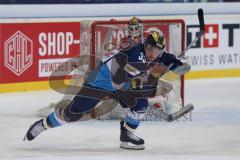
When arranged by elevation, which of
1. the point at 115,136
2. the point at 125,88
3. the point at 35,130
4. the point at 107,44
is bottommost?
the point at 115,136

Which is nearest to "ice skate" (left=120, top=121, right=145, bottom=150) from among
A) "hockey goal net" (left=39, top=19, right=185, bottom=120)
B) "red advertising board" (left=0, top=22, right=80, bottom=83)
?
"hockey goal net" (left=39, top=19, right=185, bottom=120)

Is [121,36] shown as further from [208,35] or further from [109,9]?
[208,35]

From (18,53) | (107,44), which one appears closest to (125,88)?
(107,44)

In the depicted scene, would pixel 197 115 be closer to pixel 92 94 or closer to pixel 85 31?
pixel 85 31

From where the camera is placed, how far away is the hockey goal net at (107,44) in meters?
10.1

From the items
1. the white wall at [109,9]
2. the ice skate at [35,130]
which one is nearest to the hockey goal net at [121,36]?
the ice skate at [35,130]

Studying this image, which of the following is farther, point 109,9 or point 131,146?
point 109,9

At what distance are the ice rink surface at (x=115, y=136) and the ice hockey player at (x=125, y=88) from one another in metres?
0.20

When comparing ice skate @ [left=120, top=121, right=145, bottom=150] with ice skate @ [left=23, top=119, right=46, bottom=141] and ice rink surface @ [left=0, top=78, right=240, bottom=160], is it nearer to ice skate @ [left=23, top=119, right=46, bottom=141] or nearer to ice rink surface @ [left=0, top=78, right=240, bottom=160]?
ice rink surface @ [left=0, top=78, right=240, bottom=160]

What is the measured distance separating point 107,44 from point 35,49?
2.37 meters

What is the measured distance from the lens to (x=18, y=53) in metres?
12.3

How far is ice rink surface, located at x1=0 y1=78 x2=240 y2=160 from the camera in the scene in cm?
781

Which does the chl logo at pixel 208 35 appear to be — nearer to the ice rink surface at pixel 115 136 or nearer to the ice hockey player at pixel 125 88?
the ice rink surface at pixel 115 136

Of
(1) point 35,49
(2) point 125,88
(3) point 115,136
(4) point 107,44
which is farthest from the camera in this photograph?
(1) point 35,49
